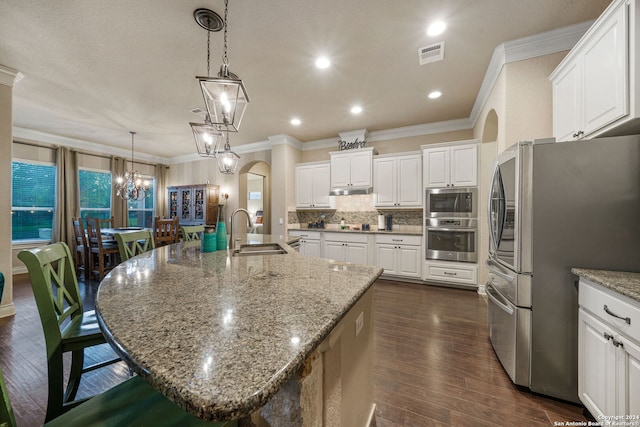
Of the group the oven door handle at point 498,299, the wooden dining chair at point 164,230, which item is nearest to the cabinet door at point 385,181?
the oven door handle at point 498,299

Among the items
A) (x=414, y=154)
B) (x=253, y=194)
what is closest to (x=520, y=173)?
(x=414, y=154)

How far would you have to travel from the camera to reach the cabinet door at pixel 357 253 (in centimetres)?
464

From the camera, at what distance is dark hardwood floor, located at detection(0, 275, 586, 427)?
157 centimetres

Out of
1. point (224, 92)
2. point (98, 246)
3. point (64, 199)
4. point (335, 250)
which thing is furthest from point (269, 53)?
point (64, 199)

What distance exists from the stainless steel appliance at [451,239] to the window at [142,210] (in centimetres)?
738

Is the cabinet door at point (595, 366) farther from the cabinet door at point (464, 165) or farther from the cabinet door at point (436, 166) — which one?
the cabinet door at point (436, 166)

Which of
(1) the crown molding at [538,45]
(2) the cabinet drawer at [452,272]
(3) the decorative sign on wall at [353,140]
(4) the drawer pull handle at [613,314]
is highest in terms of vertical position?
(1) the crown molding at [538,45]

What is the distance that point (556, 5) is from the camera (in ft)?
6.65

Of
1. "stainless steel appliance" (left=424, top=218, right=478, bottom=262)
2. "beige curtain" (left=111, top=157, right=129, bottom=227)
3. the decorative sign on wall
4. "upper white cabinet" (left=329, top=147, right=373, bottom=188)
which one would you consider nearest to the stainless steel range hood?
"upper white cabinet" (left=329, top=147, right=373, bottom=188)

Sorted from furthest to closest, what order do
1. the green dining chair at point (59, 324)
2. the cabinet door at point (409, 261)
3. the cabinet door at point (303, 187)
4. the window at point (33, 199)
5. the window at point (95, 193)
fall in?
the window at point (95, 193) → the cabinet door at point (303, 187) → the window at point (33, 199) → the cabinet door at point (409, 261) → the green dining chair at point (59, 324)

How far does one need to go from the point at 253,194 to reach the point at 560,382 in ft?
28.7

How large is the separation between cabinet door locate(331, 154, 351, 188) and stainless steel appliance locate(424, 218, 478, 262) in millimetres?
1705

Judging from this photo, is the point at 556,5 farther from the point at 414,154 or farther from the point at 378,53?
the point at 414,154

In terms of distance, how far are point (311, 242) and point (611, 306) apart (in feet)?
13.7
